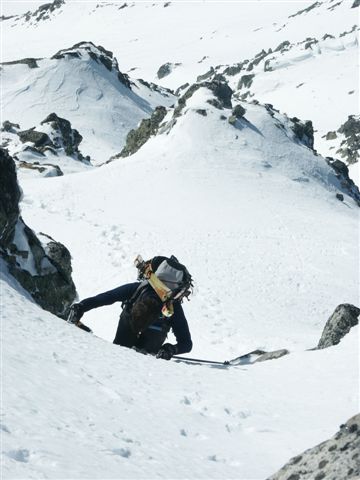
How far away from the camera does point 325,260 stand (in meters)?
24.3

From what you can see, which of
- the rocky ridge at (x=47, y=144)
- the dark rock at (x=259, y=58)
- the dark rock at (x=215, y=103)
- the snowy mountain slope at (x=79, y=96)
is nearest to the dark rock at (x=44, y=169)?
the rocky ridge at (x=47, y=144)

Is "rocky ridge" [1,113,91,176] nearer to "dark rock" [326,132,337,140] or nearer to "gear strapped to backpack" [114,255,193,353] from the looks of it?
"gear strapped to backpack" [114,255,193,353]

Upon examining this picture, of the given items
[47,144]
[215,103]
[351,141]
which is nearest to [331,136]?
[351,141]

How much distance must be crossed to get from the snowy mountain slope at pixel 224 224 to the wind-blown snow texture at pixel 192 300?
88 mm

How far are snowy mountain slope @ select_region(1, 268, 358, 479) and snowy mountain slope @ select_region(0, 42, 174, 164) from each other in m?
48.7

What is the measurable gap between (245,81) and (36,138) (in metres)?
66.8

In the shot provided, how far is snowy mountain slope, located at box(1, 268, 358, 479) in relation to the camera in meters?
4.14

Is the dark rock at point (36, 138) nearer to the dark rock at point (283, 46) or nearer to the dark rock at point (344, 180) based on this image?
the dark rock at point (344, 180)

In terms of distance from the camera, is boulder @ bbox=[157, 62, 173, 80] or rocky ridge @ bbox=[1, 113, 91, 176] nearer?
rocky ridge @ bbox=[1, 113, 91, 176]

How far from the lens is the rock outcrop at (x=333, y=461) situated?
140 inches

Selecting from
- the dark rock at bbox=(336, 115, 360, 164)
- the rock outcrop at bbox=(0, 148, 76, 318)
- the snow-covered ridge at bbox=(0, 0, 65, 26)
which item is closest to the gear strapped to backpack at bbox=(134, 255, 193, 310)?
the rock outcrop at bbox=(0, 148, 76, 318)

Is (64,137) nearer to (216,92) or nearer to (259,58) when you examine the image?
(216,92)

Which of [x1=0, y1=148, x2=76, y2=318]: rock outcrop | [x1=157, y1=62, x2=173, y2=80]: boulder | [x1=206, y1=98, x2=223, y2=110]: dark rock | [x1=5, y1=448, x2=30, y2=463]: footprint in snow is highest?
[x1=5, y1=448, x2=30, y2=463]: footprint in snow

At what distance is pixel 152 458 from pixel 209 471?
17.8 inches
